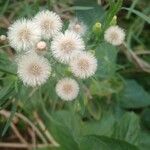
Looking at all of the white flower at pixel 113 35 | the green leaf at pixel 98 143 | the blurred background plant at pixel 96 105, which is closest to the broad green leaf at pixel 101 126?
the blurred background plant at pixel 96 105

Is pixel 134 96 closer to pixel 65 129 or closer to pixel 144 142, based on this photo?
pixel 144 142

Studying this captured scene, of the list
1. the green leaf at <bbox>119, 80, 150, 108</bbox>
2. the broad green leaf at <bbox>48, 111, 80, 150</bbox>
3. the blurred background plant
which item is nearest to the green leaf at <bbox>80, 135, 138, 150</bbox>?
the blurred background plant

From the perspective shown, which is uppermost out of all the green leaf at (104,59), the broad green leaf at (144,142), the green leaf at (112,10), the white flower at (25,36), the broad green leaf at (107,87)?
the green leaf at (112,10)

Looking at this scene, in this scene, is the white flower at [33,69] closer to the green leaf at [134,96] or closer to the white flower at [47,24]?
the white flower at [47,24]

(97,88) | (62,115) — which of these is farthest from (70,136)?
(97,88)

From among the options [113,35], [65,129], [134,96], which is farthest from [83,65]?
[134,96]

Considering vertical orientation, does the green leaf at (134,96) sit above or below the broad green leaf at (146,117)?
above

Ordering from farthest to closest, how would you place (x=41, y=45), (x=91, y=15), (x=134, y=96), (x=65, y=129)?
1. (x=134, y=96)
2. (x=65, y=129)
3. (x=91, y=15)
4. (x=41, y=45)
